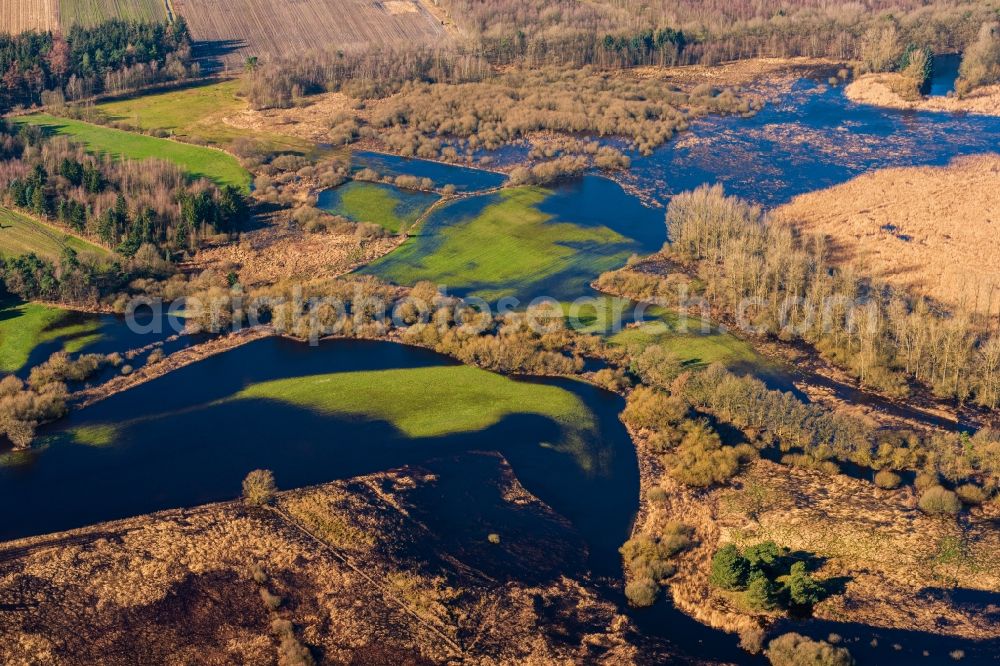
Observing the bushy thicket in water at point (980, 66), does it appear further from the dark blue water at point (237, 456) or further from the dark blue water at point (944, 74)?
the dark blue water at point (237, 456)

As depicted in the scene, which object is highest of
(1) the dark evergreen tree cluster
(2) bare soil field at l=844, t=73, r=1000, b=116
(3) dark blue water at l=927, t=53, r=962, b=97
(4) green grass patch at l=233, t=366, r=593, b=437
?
(3) dark blue water at l=927, t=53, r=962, b=97

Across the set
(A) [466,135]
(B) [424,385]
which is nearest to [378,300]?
(B) [424,385]

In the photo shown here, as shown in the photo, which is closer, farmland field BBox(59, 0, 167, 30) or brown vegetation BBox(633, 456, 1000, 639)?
brown vegetation BBox(633, 456, 1000, 639)

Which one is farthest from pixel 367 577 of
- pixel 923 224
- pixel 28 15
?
pixel 28 15

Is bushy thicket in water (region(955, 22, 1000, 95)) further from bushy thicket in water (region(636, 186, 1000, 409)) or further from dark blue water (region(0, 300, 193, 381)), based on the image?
dark blue water (region(0, 300, 193, 381))

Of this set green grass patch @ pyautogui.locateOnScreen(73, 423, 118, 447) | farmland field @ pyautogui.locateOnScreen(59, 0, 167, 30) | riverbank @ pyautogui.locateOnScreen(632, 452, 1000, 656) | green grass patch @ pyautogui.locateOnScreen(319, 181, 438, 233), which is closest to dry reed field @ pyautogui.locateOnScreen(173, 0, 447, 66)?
farmland field @ pyautogui.locateOnScreen(59, 0, 167, 30)

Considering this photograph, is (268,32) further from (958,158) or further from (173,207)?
(958,158)

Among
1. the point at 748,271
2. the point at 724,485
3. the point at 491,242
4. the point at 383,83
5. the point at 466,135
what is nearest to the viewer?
the point at 724,485
